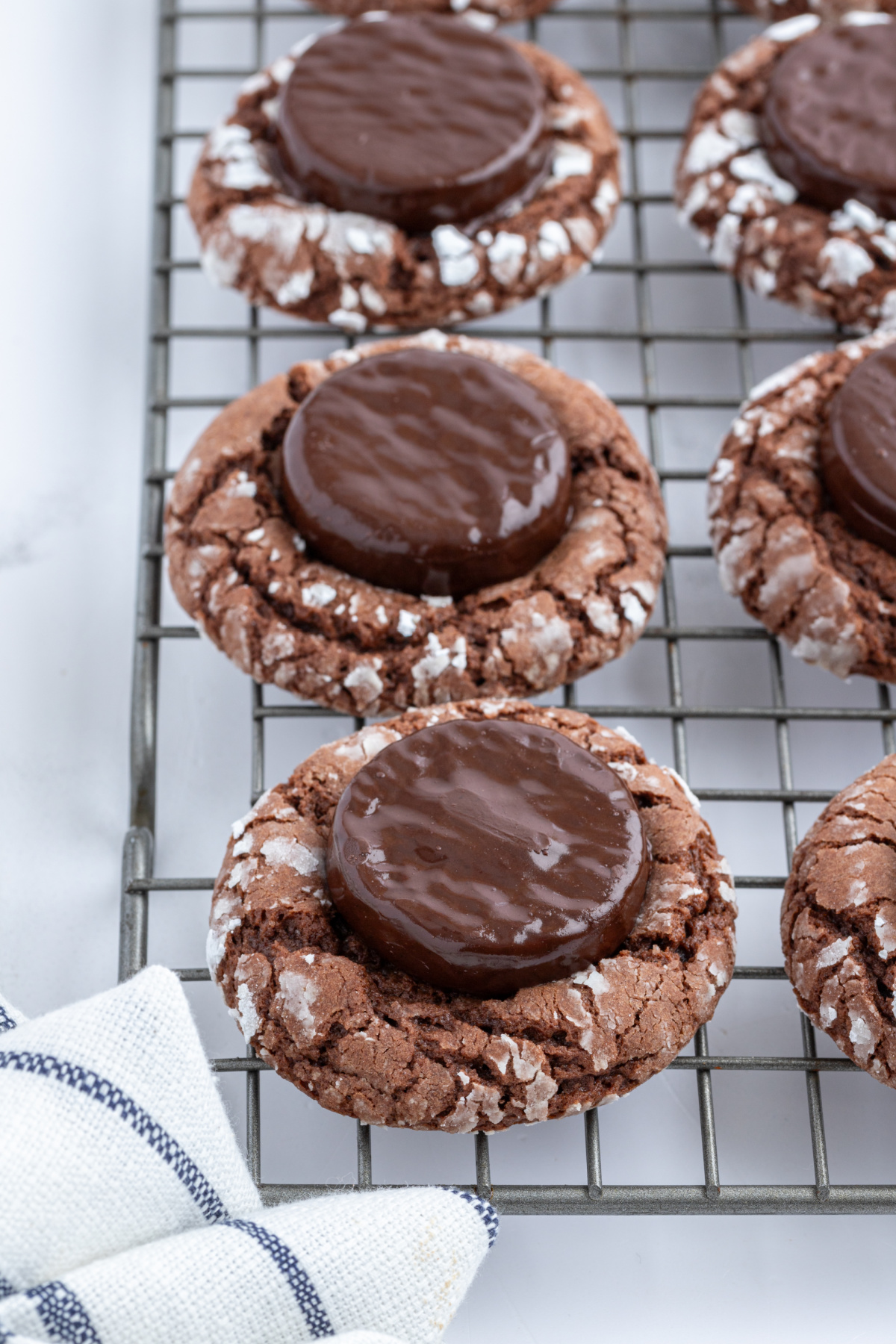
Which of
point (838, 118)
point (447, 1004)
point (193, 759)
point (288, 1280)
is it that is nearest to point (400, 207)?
point (838, 118)

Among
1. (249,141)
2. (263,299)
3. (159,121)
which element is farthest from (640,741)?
(159,121)

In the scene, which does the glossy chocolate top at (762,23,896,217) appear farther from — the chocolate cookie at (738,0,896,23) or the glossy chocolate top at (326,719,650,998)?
the glossy chocolate top at (326,719,650,998)

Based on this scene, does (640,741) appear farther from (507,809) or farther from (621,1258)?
(621,1258)

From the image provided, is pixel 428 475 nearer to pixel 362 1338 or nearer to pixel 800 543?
pixel 800 543

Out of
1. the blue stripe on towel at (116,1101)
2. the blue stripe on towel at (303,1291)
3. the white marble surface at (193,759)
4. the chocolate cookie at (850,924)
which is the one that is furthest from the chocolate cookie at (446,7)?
the blue stripe on towel at (303,1291)

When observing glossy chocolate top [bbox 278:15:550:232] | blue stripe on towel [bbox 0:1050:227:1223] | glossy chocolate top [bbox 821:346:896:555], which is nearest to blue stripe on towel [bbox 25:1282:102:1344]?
blue stripe on towel [bbox 0:1050:227:1223]

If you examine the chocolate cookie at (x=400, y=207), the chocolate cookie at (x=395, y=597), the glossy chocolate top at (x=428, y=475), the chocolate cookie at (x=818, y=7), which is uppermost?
the chocolate cookie at (x=818, y=7)

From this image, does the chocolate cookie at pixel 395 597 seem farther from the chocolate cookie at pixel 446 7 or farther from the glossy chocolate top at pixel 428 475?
the chocolate cookie at pixel 446 7
